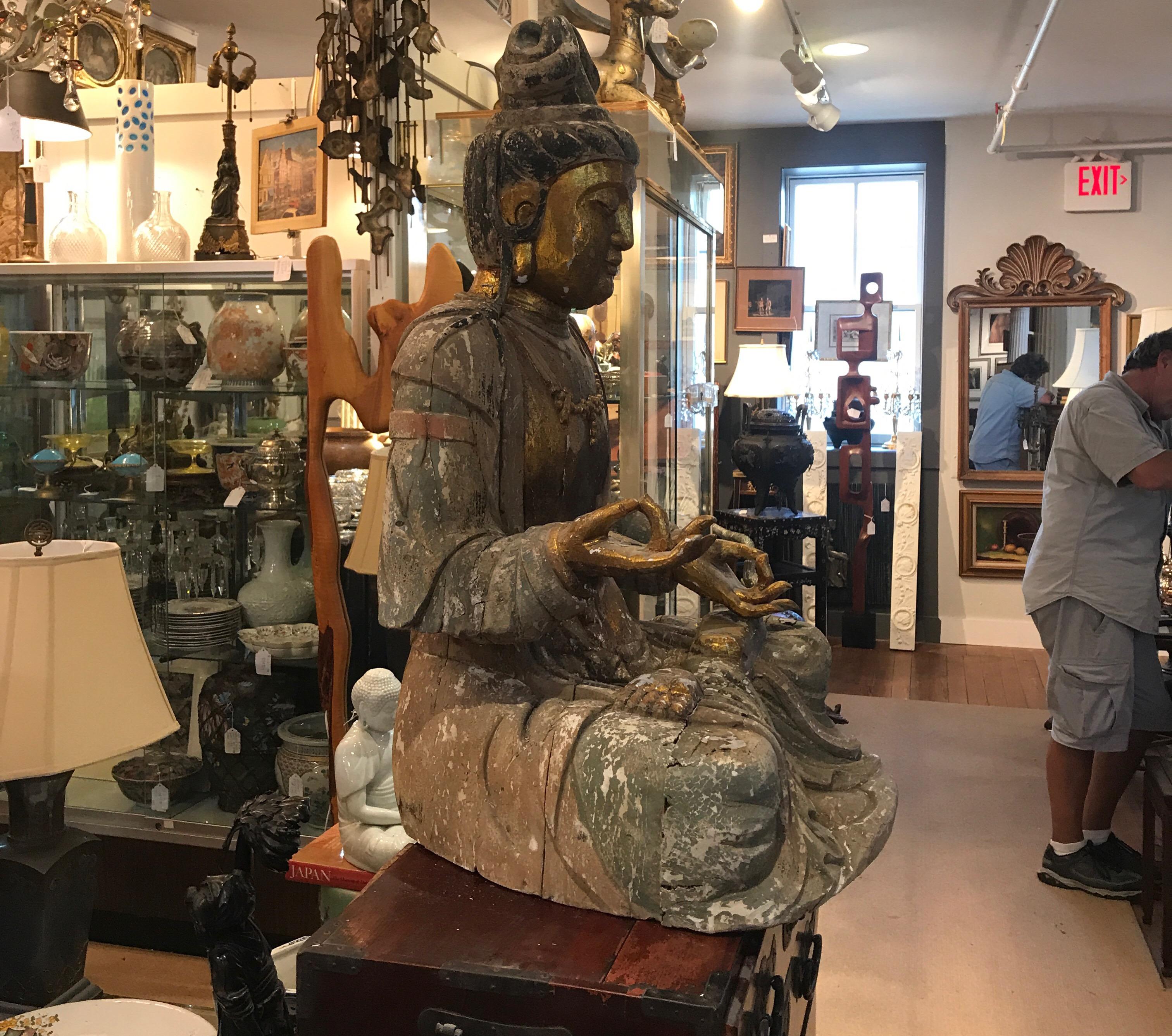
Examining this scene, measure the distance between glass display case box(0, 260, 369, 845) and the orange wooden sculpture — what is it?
0.41 meters

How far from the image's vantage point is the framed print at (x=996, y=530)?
6.83 meters

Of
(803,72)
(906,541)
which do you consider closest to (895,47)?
(803,72)

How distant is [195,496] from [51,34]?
1316 millimetres

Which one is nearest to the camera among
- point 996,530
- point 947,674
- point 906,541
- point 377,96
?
point 377,96

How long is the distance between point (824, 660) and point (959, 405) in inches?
220

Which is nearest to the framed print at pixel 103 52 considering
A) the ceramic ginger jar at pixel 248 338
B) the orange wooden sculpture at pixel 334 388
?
the ceramic ginger jar at pixel 248 338

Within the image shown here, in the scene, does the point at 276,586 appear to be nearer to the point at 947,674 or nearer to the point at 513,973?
the point at 513,973

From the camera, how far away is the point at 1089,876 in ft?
11.3

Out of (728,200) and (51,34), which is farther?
(728,200)

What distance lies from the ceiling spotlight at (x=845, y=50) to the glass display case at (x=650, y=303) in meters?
1.75

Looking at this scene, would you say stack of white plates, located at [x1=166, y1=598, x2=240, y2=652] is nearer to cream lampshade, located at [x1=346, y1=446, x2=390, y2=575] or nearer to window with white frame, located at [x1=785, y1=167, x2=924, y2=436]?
cream lampshade, located at [x1=346, y1=446, x2=390, y2=575]

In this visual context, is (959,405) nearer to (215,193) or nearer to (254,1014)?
(215,193)

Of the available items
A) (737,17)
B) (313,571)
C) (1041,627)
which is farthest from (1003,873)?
(737,17)

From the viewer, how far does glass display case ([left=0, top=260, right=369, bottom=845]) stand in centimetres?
340
